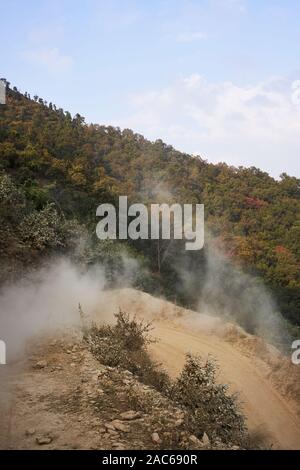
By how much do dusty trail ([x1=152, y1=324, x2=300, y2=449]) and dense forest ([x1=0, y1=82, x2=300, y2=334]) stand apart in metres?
3.28

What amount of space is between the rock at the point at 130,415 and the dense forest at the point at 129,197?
17.0 feet

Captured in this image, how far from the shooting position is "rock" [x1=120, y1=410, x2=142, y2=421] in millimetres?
6461

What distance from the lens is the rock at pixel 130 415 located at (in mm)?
6461

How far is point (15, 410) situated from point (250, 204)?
31.8m

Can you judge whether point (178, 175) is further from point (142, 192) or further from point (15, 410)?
point (15, 410)

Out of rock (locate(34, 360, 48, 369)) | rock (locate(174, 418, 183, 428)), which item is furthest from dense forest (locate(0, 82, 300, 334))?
rock (locate(174, 418, 183, 428))

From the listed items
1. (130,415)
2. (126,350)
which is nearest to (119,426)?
(130,415)

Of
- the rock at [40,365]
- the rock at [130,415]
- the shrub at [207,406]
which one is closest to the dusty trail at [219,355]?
the shrub at [207,406]

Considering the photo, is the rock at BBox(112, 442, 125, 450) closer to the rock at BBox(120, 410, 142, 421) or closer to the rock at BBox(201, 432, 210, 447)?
the rock at BBox(120, 410, 142, 421)

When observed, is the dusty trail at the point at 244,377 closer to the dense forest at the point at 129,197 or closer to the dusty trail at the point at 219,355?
the dusty trail at the point at 219,355

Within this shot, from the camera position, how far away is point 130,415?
21.3ft

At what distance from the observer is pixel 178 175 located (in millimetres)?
37938

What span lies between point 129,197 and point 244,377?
66.6 ft

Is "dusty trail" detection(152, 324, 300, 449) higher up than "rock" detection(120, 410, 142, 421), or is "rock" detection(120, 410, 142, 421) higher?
"rock" detection(120, 410, 142, 421)
